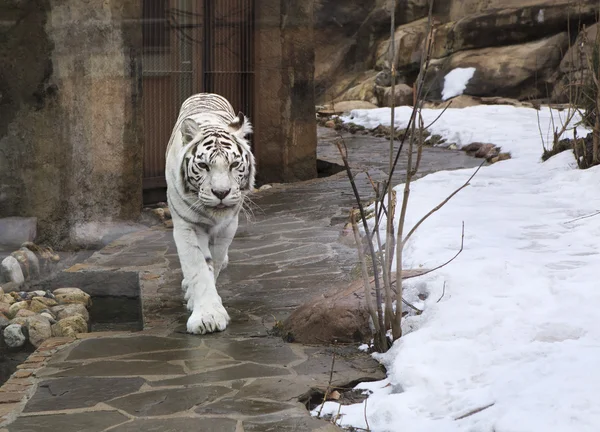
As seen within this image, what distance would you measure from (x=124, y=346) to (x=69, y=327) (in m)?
0.81

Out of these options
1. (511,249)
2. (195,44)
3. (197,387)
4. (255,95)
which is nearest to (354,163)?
(255,95)

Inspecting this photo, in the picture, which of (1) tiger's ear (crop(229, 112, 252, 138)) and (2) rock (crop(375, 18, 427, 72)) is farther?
(2) rock (crop(375, 18, 427, 72))

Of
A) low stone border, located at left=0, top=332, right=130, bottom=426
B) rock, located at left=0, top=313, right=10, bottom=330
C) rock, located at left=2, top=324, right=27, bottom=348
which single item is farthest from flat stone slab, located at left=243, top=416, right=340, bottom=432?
rock, located at left=0, top=313, right=10, bottom=330

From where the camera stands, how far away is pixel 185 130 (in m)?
5.80

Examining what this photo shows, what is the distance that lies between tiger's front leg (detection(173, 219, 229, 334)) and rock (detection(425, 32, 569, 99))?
48.1 feet

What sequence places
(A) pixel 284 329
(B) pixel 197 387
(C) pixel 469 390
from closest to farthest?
(C) pixel 469 390 → (B) pixel 197 387 → (A) pixel 284 329

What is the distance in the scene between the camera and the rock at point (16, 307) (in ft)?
20.7

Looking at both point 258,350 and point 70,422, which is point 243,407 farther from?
point 258,350

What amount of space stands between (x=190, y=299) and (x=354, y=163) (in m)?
7.46

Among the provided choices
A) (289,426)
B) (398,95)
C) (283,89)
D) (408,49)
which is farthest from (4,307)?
(408,49)

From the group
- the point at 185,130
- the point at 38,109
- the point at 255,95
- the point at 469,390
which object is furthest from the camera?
the point at 255,95

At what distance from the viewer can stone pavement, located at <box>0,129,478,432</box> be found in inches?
159

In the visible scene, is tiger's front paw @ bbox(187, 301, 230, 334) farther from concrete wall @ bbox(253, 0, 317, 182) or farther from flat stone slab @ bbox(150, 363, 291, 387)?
concrete wall @ bbox(253, 0, 317, 182)

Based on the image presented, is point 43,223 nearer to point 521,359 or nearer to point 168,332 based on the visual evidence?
point 168,332
